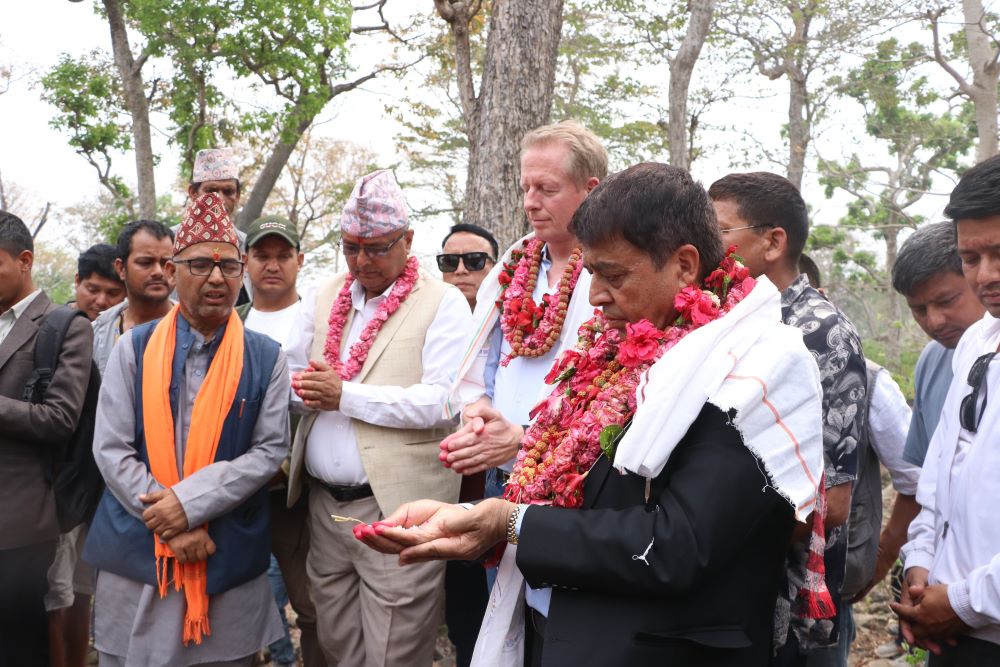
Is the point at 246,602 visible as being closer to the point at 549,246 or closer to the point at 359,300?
the point at 359,300

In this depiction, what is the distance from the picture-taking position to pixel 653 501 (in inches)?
77.2

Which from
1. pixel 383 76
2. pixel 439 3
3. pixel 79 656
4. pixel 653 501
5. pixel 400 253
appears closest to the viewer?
pixel 653 501

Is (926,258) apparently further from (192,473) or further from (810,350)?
(192,473)

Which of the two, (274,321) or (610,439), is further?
(274,321)

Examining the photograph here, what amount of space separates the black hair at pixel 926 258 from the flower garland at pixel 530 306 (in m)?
1.20

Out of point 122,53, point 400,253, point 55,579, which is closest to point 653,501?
point 400,253

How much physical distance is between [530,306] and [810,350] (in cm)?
115

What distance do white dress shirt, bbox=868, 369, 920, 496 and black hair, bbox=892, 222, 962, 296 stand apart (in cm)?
38

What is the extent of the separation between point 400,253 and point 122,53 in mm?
12288

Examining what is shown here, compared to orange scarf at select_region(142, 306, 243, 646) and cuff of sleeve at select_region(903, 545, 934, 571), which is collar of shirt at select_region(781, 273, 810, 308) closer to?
cuff of sleeve at select_region(903, 545, 934, 571)

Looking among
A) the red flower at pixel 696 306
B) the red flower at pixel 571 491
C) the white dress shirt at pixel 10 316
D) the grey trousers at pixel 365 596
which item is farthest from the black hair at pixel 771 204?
the white dress shirt at pixel 10 316

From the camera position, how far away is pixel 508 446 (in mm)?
2963

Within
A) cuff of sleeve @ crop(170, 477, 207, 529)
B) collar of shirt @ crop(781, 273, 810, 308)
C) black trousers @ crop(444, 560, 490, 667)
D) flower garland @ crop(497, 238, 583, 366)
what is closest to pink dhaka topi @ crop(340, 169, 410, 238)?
A: flower garland @ crop(497, 238, 583, 366)

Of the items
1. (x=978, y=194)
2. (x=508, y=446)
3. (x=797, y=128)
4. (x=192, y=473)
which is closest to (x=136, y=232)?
(x=192, y=473)
